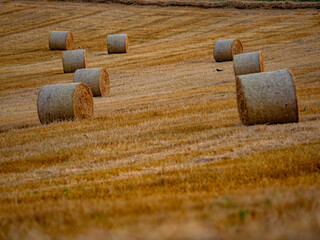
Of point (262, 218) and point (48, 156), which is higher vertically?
point (262, 218)

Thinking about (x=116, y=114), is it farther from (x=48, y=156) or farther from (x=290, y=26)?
(x=290, y=26)

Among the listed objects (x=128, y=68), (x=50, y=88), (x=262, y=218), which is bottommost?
(x=128, y=68)

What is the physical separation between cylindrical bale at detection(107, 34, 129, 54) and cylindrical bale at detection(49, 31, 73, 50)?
3.76 m

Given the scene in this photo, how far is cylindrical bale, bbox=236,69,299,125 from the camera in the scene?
9.38 metres

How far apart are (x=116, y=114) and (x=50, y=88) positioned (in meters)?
2.01

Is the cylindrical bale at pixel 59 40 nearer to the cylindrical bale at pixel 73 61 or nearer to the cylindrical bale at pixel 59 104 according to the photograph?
the cylindrical bale at pixel 73 61

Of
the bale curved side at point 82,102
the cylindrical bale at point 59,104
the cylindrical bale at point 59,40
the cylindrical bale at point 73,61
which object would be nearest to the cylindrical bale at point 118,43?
the cylindrical bale at point 59,40

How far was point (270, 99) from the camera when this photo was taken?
31.0 ft

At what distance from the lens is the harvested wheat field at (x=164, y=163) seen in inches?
133

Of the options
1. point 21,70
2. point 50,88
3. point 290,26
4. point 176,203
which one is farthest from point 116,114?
point 290,26

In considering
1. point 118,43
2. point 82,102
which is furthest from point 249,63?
point 118,43

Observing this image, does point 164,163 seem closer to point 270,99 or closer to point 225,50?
point 270,99

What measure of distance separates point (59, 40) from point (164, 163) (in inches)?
1163

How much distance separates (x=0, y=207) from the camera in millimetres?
5180
